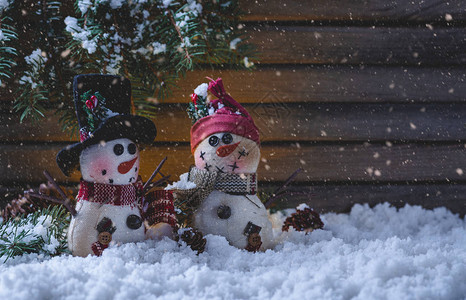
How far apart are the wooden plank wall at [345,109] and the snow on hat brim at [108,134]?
1.93 feet

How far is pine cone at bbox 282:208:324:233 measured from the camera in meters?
1.58

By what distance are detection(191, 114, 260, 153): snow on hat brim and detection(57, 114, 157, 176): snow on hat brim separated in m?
0.20

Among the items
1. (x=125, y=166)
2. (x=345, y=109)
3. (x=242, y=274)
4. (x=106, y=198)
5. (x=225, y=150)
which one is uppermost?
(x=345, y=109)

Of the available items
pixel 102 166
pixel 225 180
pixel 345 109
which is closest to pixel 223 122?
pixel 225 180

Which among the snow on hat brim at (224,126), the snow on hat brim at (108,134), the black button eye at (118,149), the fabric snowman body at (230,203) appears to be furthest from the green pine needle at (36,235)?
the snow on hat brim at (224,126)

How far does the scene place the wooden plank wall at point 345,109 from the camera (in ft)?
6.19

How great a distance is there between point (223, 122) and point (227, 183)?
0.22 meters

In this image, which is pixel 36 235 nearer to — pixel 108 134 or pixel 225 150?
pixel 108 134

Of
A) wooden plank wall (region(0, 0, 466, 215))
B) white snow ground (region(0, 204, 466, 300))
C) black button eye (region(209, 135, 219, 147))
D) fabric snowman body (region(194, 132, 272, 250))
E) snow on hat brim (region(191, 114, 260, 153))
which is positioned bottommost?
white snow ground (region(0, 204, 466, 300))

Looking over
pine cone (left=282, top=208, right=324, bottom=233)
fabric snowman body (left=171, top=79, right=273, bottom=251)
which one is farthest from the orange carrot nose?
pine cone (left=282, top=208, right=324, bottom=233)

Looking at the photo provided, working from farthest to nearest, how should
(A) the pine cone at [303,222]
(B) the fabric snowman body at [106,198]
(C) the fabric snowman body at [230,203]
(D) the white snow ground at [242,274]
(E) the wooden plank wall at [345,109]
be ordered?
(E) the wooden plank wall at [345,109] < (A) the pine cone at [303,222] < (C) the fabric snowman body at [230,203] < (B) the fabric snowman body at [106,198] < (D) the white snow ground at [242,274]

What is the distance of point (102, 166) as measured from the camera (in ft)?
4.11

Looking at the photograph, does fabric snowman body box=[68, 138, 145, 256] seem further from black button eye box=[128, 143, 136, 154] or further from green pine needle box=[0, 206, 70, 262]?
green pine needle box=[0, 206, 70, 262]

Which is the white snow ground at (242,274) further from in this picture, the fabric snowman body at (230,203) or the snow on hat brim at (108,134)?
the snow on hat brim at (108,134)
